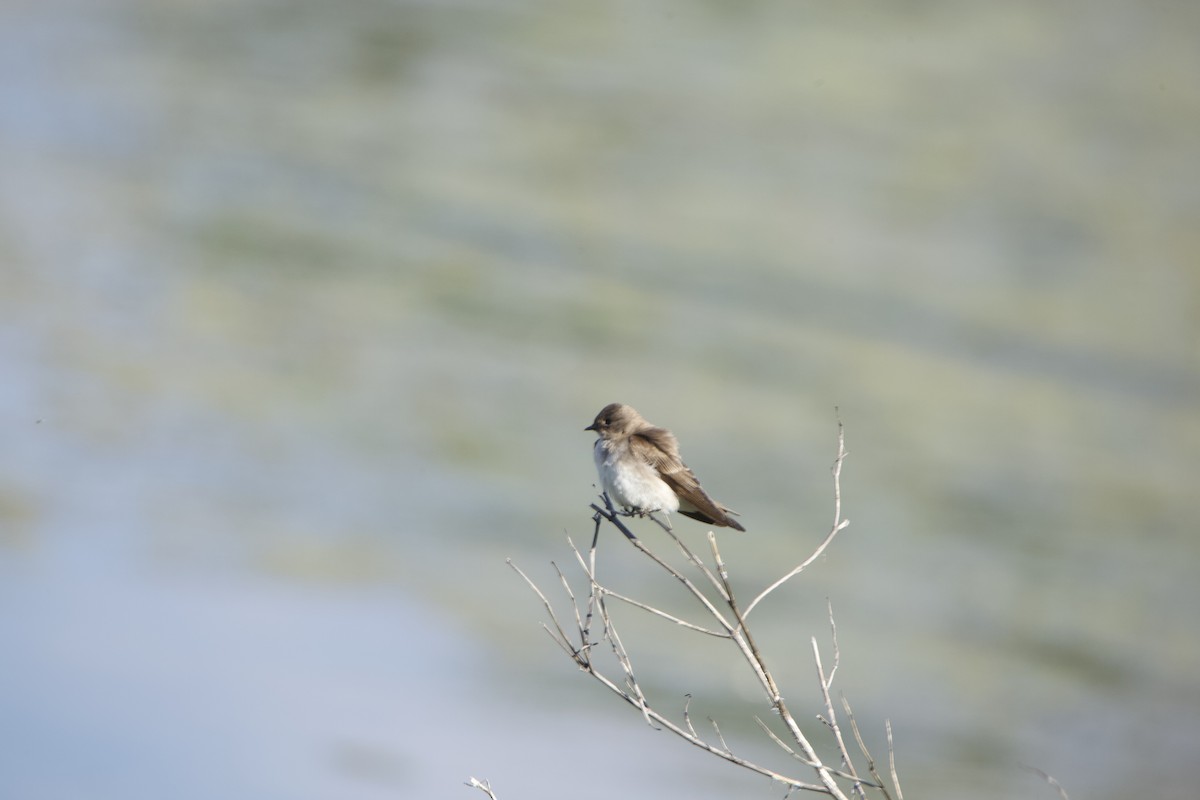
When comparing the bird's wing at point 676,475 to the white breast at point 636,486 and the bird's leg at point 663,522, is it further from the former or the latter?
the bird's leg at point 663,522

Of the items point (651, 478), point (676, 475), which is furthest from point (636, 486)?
point (676, 475)

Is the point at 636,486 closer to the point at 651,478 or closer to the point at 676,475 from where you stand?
the point at 651,478

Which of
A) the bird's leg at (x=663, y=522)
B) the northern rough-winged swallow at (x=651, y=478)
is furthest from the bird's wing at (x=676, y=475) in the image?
the bird's leg at (x=663, y=522)

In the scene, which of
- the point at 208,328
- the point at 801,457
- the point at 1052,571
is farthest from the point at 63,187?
the point at 1052,571

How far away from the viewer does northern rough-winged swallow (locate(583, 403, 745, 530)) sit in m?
7.95

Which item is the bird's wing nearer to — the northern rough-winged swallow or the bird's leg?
the northern rough-winged swallow

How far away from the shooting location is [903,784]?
14516mm

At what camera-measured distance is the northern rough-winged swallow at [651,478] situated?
7.95 meters

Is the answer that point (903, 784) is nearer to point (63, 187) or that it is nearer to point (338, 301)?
point (338, 301)

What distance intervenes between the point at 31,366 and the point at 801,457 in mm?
9356

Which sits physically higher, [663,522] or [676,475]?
[676,475]

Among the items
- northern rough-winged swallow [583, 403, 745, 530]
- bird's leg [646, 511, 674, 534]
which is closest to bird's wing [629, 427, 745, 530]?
northern rough-winged swallow [583, 403, 745, 530]

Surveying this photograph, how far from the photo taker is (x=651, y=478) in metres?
8.00

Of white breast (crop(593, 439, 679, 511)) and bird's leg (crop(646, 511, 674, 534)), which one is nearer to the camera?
bird's leg (crop(646, 511, 674, 534))
